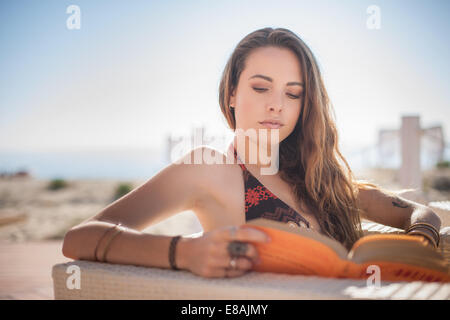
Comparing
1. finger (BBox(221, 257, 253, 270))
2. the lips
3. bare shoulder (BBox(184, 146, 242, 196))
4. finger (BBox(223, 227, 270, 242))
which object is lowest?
finger (BBox(221, 257, 253, 270))

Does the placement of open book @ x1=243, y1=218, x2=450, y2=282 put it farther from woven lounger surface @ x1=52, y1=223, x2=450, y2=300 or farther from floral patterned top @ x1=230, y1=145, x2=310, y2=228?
floral patterned top @ x1=230, y1=145, x2=310, y2=228

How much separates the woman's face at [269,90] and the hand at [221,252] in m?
0.88

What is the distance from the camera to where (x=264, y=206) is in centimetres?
151

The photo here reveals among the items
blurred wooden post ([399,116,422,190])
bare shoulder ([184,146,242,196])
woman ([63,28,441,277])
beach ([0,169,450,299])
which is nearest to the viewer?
woman ([63,28,441,277])

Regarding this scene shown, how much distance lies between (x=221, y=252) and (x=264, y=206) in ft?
2.08

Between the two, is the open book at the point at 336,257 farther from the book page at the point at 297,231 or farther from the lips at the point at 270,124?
the lips at the point at 270,124

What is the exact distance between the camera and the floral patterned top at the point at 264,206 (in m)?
1.49

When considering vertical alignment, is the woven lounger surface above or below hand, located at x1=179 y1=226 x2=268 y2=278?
below

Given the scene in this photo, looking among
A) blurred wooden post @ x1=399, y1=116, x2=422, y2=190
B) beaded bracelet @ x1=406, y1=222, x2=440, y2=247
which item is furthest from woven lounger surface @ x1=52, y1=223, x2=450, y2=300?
Answer: blurred wooden post @ x1=399, y1=116, x2=422, y2=190

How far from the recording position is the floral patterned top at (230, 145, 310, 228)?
149 centimetres

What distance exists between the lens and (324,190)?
6.33 ft
